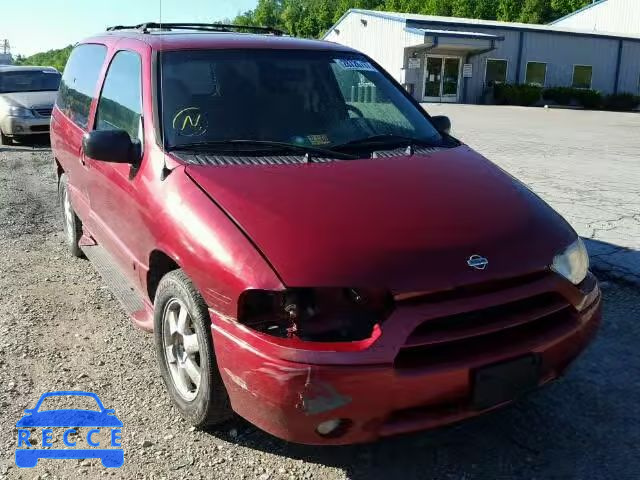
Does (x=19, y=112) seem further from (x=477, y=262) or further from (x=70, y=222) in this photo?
(x=477, y=262)

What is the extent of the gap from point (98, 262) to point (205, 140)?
148 cm

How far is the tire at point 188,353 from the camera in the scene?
8.55 ft

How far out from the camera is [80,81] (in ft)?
16.1

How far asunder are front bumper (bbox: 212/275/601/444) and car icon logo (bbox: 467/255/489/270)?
0.38 ft

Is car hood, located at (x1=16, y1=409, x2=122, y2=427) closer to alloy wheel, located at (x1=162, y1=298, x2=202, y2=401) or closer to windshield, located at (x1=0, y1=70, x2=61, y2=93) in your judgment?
alloy wheel, located at (x1=162, y1=298, x2=202, y2=401)

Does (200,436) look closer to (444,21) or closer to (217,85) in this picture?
(217,85)

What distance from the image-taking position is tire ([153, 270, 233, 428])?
8.55 feet

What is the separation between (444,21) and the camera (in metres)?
31.9

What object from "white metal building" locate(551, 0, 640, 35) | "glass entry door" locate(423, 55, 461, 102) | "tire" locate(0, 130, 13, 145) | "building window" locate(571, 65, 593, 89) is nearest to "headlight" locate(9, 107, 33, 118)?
"tire" locate(0, 130, 13, 145)

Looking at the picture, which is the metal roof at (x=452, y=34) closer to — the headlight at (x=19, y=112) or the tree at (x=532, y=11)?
the headlight at (x=19, y=112)

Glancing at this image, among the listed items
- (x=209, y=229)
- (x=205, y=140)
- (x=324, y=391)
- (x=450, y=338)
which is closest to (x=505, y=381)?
(x=450, y=338)

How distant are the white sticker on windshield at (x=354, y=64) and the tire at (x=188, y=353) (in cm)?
200

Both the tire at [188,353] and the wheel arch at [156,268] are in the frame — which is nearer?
the tire at [188,353]

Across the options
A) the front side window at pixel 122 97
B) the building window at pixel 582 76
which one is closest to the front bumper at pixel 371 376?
the front side window at pixel 122 97
